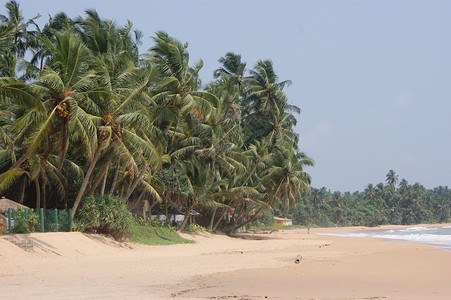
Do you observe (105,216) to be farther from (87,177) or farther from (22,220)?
(22,220)

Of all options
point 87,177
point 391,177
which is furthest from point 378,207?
point 87,177

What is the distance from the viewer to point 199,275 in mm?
12977

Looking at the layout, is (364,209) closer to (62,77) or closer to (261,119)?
(261,119)

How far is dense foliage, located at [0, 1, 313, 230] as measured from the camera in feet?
59.6

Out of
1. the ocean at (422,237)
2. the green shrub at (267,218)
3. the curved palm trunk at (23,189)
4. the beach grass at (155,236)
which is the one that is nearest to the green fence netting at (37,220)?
the curved palm trunk at (23,189)

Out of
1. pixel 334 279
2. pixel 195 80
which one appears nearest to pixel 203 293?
pixel 334 279

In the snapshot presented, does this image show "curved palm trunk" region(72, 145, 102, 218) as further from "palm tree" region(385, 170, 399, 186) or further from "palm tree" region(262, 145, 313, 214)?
"palm tree" region(385, 170, 399, 186)

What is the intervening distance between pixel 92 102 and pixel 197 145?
12.4m

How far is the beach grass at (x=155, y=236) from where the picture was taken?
24.3 m

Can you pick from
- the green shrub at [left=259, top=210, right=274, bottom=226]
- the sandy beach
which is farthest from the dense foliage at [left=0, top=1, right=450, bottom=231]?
the green shrub at [left=259, top=210, right=274, bottom=226]

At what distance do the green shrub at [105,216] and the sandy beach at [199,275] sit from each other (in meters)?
1.45

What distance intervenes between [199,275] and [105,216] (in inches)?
386

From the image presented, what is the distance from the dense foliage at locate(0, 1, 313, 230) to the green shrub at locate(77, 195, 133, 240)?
0.35 meters

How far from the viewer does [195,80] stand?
1161 inches
